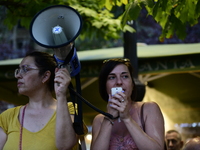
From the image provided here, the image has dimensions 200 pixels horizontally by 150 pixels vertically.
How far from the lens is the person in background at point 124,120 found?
2791 mm

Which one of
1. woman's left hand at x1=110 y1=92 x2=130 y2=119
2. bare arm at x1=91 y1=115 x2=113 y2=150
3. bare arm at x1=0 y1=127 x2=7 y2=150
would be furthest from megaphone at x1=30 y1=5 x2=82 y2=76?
bare arm at x1=0 y1=127 x2=7 y2=150

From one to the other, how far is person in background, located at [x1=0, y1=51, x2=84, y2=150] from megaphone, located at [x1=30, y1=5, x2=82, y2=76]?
0.10 m

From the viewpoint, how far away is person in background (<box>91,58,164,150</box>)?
2.79 m

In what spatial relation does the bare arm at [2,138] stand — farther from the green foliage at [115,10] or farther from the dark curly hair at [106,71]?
the green foliage at [115,10]

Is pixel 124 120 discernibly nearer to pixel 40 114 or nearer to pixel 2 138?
pixel 40 114

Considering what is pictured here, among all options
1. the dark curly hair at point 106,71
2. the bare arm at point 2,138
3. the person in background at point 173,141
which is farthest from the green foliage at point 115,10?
the person in background at point 173,141

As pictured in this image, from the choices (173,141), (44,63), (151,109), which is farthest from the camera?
(173,141)

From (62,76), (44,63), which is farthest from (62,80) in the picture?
(44,63)

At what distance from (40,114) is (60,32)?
0.70 metres

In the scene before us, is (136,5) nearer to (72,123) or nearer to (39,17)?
(39,17)

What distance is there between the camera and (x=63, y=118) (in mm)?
2766

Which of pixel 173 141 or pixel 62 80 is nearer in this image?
pixel 62 80

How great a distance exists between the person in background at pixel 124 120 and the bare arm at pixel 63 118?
0.66 ft

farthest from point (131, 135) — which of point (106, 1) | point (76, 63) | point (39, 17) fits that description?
point (106, 1)
